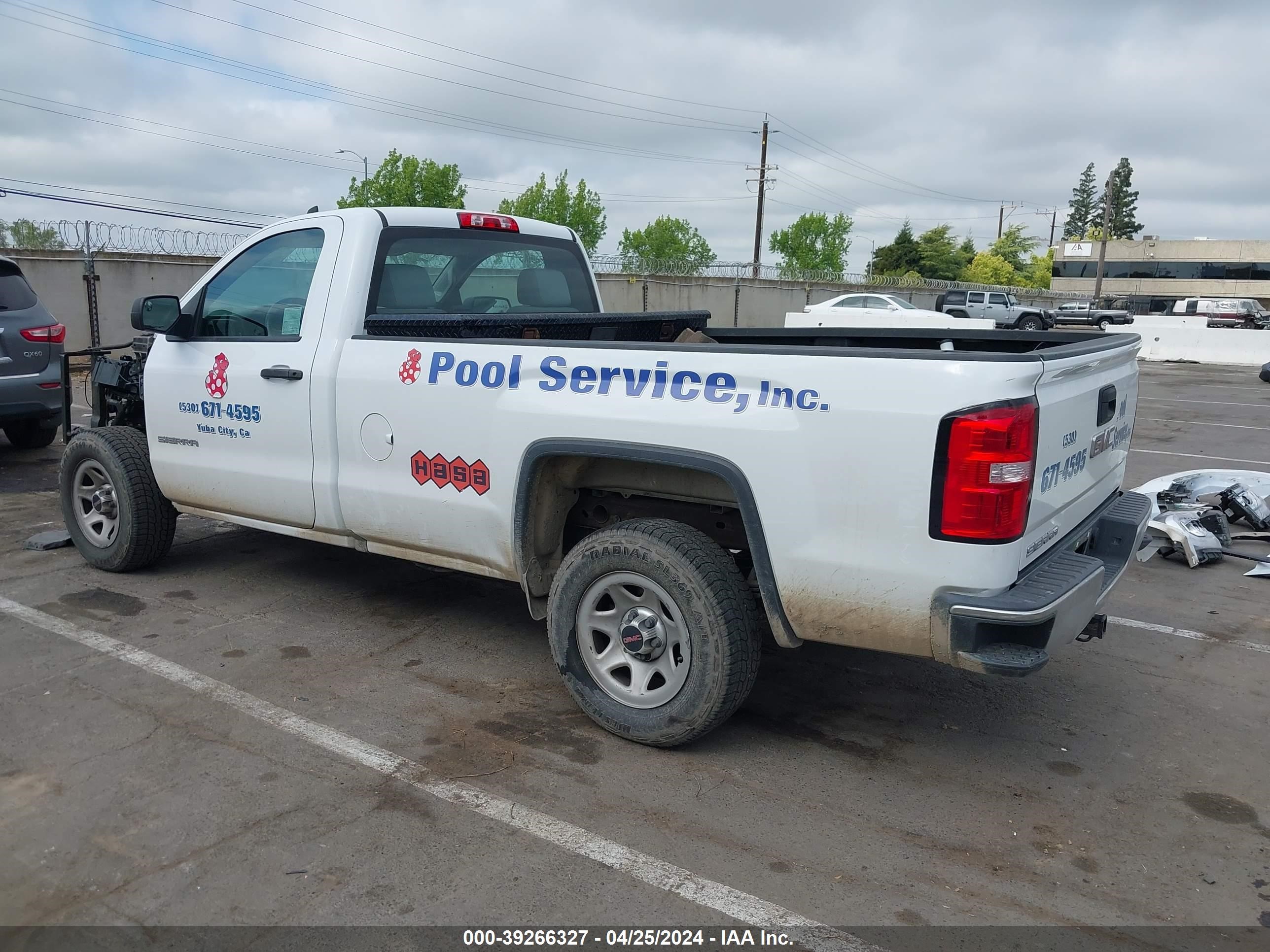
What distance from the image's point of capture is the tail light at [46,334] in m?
8.36

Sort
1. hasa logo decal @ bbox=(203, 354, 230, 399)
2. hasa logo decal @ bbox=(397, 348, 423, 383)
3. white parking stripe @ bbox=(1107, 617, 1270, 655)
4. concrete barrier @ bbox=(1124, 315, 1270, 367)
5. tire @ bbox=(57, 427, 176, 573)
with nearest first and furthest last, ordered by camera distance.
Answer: hasa logo decal @ bbox=(397, 348, 423, 383) → hasa logo decal @ bbox=(203, 354, 230, 399) → white parking stripe @ bbox=(1107, 617, 1270, 655) → tire @ bbox=(57, 427, 176, 573) → concrete barrier @ bbox=(1124, 315, 1270, 367)

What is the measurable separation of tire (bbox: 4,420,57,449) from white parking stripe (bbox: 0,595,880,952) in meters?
6.08

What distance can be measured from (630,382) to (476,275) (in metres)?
1.80

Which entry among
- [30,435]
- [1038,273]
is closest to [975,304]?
[30,435]

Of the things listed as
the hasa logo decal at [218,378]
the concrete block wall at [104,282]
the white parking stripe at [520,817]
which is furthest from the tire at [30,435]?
the concrete block wall at [104,282]

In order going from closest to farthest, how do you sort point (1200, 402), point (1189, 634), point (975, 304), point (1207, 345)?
1. point (1189, 634)
2. point (1200, 402)
3. point (1207, 345)
4. point (975, 304)

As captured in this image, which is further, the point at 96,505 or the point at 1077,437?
the point at 96,505

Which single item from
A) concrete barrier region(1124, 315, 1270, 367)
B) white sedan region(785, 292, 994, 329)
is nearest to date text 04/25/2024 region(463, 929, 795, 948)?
white sedan region(785, 292, 994, 329)

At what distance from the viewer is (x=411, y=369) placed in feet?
13.8

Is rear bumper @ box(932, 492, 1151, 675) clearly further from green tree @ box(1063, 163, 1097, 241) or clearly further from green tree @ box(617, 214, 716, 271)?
green tree @ box(1063, 163, 1097, 241)

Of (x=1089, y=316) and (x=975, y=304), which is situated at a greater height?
(x=975, y=304)

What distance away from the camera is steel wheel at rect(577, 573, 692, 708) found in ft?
12.0

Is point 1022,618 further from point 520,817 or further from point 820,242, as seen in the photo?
point 820,242

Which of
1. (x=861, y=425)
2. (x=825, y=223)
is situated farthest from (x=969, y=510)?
(x=825, y=223)
